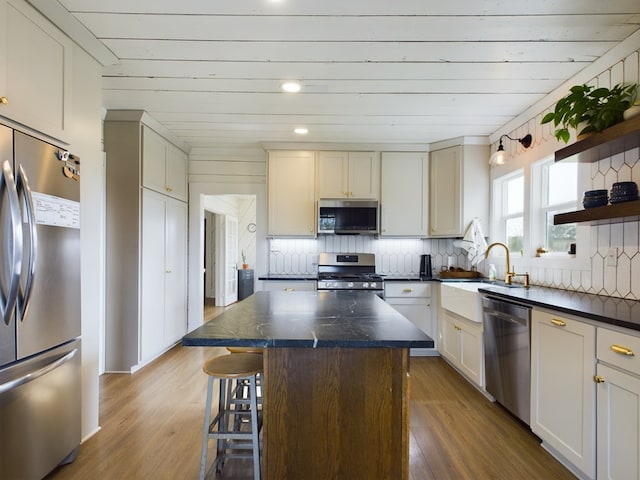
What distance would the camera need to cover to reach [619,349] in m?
1.45

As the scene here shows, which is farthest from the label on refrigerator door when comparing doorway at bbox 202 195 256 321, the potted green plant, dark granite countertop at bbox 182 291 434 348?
doorway at bbox 202 195 256 321

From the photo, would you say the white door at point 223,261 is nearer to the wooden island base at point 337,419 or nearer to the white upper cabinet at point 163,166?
the white upper cabinet at point 163,166

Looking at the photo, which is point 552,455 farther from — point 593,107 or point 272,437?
point 593,107

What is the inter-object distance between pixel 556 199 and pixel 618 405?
177 centimetres

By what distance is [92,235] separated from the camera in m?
2.09

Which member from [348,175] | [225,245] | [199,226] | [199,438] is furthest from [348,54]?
[225,245]

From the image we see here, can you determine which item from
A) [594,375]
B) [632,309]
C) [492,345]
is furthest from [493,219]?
[594,375]

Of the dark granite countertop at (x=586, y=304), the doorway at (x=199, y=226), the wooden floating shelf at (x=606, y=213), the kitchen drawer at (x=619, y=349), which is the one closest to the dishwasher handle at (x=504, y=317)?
the dark granite countertop at (x=586, y=304)

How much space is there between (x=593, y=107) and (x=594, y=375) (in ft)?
5.01

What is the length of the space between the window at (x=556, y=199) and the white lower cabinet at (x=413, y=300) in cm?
130

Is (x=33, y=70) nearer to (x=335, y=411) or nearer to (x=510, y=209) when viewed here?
(x=335, y=411)

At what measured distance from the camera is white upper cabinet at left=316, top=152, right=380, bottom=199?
3967 mm

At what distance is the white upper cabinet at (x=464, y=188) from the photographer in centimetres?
366

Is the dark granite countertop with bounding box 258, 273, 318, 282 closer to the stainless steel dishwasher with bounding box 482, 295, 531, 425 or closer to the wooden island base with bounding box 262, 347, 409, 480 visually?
the stainless steel dishwasher with bounding box 482, 295, 531, 425
